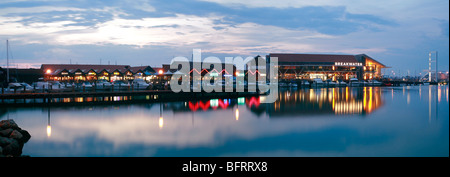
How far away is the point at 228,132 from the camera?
49.4ft

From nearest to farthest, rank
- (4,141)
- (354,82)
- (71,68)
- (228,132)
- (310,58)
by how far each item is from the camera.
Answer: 1. (4,141)
2. (228,132)
3. (71,68)
4. (354,82)
5. (310,58)

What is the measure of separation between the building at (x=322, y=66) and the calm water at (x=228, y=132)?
42.8 metres

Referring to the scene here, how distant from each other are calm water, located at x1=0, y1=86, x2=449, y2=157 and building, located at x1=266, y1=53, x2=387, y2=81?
42.8 m

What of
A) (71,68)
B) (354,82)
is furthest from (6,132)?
(354,82)

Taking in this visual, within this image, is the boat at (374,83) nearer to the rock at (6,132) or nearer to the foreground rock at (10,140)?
the foreground rock at (10,140)

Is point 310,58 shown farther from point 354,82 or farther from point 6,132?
point 6,132

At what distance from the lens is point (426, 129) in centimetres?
1627

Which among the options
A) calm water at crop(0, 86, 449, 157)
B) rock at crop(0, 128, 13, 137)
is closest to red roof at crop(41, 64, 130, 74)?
calm water at crop(0, 86, 449, 157)

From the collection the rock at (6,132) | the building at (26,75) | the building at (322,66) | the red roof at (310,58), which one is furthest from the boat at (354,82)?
the rock at (6,132)

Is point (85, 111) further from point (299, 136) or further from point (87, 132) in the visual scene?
point (299, 136)

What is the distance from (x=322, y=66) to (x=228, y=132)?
5575 centimetres
